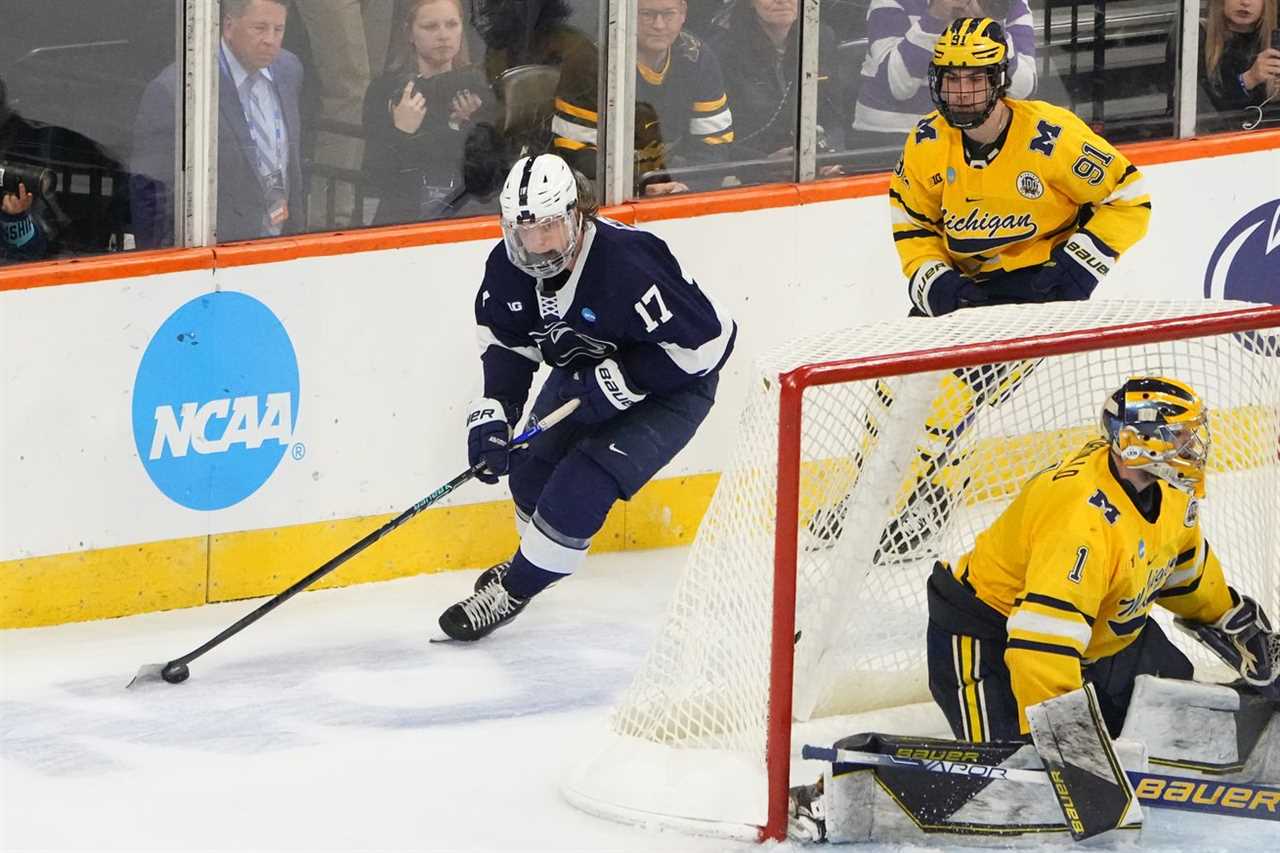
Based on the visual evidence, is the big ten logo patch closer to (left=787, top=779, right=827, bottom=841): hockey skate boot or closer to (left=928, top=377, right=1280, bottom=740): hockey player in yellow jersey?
(left=928, top=377, right=1280, bottom=740): hockey player in yellow jersey

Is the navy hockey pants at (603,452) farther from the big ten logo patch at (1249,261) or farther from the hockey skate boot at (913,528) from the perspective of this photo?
the big ten logo patch at (1249,261)

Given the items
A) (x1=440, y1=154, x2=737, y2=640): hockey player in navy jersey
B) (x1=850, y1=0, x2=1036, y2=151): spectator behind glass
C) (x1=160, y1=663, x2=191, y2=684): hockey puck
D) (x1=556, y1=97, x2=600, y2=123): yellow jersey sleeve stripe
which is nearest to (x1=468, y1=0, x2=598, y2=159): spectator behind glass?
(x1=556, y1=97, x2=600, y2=123): yellow jersey sleeve stripe

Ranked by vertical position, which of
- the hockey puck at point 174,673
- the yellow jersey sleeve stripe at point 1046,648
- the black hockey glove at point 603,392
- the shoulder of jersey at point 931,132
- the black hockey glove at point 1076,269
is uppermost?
the shoulder of jersey at point 931,132

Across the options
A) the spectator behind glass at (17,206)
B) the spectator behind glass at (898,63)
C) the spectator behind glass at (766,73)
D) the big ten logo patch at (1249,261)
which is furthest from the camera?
the big ten logo patch at (1249,261)

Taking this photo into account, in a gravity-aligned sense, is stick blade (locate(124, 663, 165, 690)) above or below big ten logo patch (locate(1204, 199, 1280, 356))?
below

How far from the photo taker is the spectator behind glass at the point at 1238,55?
5.95m

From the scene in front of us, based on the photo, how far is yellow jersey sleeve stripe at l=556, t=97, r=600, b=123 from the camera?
5090 mm

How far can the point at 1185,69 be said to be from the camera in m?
5.91

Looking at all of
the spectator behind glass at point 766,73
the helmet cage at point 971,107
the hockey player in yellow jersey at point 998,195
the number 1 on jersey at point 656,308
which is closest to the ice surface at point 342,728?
the number 1 on jersey at point 656,308

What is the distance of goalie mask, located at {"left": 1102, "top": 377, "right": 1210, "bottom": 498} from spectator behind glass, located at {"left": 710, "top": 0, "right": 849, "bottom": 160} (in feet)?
6.53

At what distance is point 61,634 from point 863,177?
2.18 meters

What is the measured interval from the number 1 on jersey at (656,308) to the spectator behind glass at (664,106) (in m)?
0.91

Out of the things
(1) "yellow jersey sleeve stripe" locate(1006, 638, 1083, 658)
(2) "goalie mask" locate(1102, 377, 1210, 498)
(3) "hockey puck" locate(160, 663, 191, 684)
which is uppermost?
(2) "goalie mask" locate(1102, 377, 1210, 498)

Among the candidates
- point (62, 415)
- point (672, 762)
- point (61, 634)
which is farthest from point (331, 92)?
point (672, 762)
